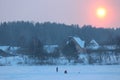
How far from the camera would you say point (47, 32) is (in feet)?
463

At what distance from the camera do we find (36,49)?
244ft

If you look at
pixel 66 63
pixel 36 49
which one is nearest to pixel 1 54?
pixel 36 49

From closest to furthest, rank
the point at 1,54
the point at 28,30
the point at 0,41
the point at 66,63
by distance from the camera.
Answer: the point at 66,63 → the point at 1,54 → the point at 0,41 → the point at 28,30

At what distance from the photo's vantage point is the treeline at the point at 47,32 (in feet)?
409

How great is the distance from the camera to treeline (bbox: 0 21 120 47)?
125 metres

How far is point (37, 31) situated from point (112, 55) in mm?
65921

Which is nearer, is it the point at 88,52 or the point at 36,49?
the point at 36,49
